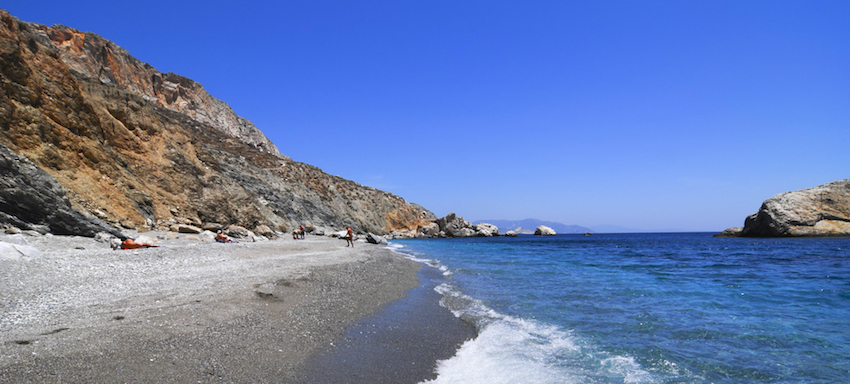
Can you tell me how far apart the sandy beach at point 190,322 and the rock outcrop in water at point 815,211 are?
198 ft

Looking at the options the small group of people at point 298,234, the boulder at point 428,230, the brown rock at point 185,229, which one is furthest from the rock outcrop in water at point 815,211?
the brown rock at point 185,229

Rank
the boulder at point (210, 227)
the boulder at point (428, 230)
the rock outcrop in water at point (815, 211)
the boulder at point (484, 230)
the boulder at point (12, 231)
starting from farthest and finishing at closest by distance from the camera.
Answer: the boulder at point (484, 230) < the boulder at point (428, 230) < the rock outcrop in water at point (815, 211) < the boulder at point (210, 227) < the boulder at point (12, 231)

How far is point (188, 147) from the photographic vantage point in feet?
107

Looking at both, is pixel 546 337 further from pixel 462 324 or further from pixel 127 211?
pixel 127 211

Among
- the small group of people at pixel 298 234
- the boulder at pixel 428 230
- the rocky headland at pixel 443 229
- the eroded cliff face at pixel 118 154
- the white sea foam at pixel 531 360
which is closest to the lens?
the white sea foam at pixel 531 360

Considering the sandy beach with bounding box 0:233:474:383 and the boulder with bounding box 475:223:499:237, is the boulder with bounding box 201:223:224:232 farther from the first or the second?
the boulder with bounding box 475:223:499:237

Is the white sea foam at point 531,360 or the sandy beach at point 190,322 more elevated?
the sandy beach at point 190,322

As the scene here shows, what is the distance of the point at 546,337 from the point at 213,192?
2964 cm

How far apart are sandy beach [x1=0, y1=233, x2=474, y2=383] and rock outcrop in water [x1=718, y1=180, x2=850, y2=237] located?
60.5 metres

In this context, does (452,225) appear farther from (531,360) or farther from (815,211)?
(531,360)

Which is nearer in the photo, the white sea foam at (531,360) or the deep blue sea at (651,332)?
the white sea foam at (531,360)

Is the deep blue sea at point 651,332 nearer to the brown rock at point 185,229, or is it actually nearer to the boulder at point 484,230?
the brown rock at point 185,229

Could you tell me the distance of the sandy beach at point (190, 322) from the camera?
440 centimetres

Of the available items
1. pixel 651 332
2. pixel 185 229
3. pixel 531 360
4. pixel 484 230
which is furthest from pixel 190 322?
pixel 484 230
